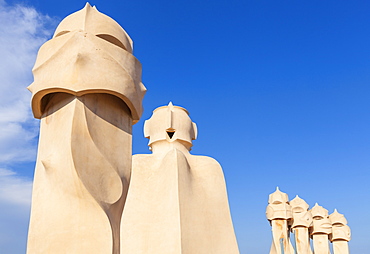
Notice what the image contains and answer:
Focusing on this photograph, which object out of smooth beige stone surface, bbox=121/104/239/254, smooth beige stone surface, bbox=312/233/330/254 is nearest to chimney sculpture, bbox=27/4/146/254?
smooth beige stone surface, bbox=121/104/239/254

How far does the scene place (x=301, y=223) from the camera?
14.4m

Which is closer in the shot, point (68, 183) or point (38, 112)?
point (68, 183)

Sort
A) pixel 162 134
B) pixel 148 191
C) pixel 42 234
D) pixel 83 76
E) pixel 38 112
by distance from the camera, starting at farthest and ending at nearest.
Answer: pixel 162 134 → pixel 148 191 → pixel 38 112 → pixel 83 76 → pixel 42 234

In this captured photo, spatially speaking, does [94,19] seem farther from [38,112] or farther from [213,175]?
[213,175]

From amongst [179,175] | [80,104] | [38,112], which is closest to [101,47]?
[80,104]

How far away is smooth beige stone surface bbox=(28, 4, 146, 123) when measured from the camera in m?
3.86

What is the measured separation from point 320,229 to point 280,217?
3.97 m

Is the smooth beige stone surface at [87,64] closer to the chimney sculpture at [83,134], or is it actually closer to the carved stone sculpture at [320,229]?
the chimney sculpture at [83,134]

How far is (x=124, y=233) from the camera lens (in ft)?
30.5

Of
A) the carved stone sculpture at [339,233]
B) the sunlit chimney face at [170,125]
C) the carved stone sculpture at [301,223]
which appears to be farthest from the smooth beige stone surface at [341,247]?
the sunlit chimney face at [170,125]

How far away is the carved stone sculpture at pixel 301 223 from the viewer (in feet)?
47.4

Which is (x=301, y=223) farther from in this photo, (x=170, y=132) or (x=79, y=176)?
(x=79, y=176)

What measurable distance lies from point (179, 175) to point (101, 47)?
5770mm

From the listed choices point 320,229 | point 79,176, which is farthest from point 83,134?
point 320,229
